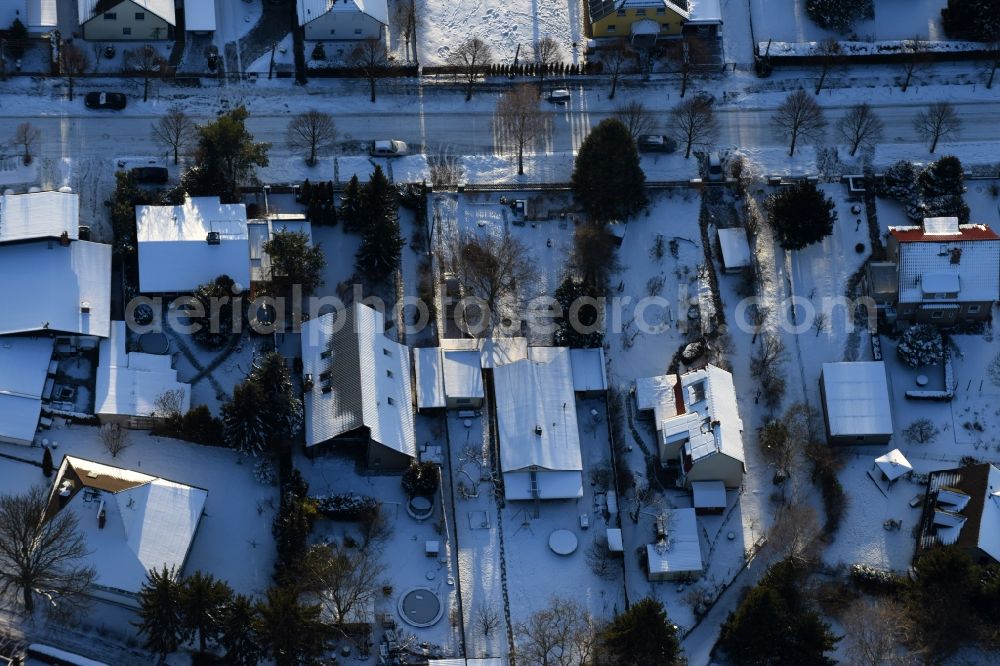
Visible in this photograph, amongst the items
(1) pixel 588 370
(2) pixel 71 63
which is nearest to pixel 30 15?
(2) pixel 71 63

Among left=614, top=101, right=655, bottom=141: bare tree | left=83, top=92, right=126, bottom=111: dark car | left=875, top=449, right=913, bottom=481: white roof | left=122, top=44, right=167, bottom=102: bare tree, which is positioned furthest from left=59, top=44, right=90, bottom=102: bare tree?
left=875, top=449, right=913, bottom=481: white roof

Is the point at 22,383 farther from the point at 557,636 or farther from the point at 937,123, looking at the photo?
the point at 937,123

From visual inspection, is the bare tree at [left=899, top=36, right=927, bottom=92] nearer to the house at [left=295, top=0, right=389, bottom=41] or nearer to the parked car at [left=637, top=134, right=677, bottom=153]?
the parked car at [left=637, top=134, right=677, bottom=153]

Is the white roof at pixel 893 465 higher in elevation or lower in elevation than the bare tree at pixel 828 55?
lower

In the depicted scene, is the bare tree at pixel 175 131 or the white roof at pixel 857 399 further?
the bare tree at pixel 175 131

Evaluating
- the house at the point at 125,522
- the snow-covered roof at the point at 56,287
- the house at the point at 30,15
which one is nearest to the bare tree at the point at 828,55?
the snow-covered roof at the point at 56,287

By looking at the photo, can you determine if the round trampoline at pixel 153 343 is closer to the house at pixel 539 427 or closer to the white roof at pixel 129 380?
the white roof at pixel 129 380
